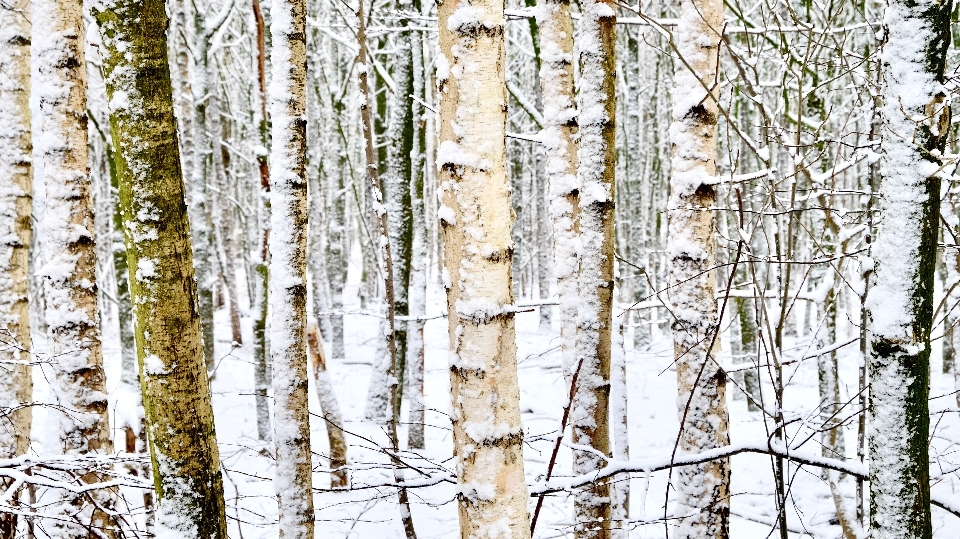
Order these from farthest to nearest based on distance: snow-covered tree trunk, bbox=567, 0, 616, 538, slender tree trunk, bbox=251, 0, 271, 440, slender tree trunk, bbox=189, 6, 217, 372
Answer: slender tree trunk, bbox=189, 6, 217, 372 < slender tree trunk, bbox=251, 0, 271, 440 < snow-covered tree trunk, bbox=567, 0, 616, 538

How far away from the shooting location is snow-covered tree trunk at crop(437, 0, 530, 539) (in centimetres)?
180

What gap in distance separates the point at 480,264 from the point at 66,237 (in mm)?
2620

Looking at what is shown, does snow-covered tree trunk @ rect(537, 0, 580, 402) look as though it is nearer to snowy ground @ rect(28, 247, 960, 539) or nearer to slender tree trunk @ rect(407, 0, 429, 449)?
snowy ground @ rect(28, 247, 960, 539)

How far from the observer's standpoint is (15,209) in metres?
3.75

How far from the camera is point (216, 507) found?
2080 millimetres

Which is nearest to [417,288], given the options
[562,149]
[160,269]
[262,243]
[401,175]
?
[401,175]

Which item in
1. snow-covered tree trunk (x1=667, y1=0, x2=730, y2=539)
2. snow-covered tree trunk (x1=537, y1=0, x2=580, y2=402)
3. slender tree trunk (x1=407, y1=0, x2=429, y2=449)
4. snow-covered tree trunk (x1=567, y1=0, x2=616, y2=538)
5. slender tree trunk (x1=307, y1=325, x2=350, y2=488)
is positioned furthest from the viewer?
slender tree trunk (x1=407, y1=0, x2=429, y2=449)

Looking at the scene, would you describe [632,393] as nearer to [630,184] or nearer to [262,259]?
[630,184]

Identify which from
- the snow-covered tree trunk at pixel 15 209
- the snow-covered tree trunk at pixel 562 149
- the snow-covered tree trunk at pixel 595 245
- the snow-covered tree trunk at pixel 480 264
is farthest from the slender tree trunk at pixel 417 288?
the snow-covered tree trunk at pixel 480 264

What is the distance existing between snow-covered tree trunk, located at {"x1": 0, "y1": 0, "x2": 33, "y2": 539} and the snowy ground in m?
1.28

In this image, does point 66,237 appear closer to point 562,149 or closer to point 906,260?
point 562,149

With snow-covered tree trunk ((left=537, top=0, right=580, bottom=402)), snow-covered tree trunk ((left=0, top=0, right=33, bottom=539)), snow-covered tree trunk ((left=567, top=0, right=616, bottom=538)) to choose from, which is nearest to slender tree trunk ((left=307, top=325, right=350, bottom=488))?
snow-covered tree trunk ((left=0, top=0, right=33, bottom=539))

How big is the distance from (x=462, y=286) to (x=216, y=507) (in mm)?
1082

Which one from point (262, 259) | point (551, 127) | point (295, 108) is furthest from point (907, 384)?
point (262, 259)
